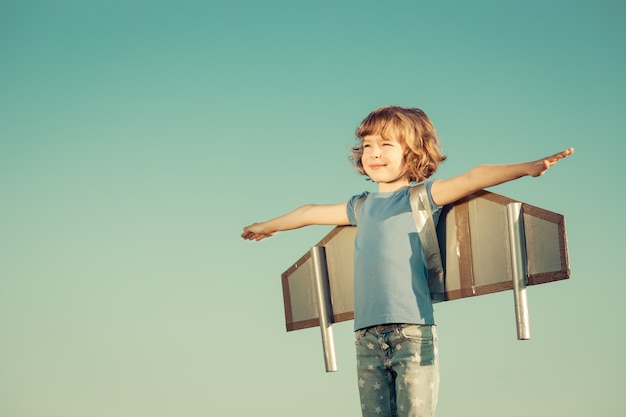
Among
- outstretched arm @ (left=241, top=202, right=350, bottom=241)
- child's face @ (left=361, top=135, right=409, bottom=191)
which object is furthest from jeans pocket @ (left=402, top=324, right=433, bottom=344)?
outstretched arm @ (left=241, top=202, right=350, bottom=241)

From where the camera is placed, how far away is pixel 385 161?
5414 millimetres

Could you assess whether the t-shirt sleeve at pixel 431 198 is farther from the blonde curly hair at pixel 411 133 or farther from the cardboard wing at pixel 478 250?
the blonde curly hair at pixel 411 133

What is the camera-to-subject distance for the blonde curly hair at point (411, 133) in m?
5.41

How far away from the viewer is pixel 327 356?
575cm

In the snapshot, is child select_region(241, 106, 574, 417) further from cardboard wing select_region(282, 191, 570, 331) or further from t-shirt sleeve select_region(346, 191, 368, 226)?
cardboard wing select_region(282, 191, 570, 331)

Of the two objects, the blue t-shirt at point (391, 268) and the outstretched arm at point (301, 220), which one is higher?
the outstretched arm at point (301, 220)

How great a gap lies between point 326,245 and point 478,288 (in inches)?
47.5

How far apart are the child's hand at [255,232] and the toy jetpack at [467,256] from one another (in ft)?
1.15

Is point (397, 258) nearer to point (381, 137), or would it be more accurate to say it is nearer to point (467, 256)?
point (467, 256)

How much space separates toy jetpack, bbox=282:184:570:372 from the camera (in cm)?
489

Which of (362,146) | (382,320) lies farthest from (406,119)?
(382,320)

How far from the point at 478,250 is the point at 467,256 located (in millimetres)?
77

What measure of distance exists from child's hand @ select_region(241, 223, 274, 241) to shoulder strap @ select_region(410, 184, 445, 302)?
1332 mm

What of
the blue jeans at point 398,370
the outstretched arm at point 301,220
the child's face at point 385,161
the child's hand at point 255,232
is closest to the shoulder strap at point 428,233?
the child's face at point 385,161
